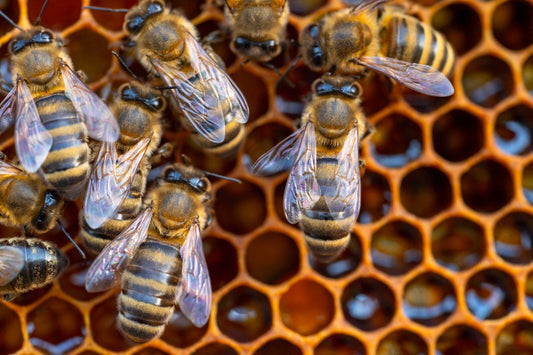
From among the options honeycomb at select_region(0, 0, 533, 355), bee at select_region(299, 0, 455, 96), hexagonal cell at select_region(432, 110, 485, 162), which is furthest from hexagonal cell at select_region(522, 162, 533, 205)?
bee at select_region(299, 0, 455, 96)

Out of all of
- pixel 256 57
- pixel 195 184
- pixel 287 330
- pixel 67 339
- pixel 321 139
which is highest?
pixel 256 57

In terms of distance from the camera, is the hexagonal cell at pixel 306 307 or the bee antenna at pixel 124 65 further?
the hexagonal cell at pixel 306 307

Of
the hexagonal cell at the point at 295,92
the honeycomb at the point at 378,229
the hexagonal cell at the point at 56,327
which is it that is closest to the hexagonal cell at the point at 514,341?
the honeycomb at the point at 378,229

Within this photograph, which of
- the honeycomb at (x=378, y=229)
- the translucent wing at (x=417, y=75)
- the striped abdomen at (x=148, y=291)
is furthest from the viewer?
the honeycomb at (x=378, y=229)

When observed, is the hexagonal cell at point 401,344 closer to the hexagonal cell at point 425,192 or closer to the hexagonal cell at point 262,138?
the hexagonal cell at point 425,192

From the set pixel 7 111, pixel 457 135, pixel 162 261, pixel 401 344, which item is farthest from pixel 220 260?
pixel 457 135

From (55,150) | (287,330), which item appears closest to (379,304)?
(287,330)

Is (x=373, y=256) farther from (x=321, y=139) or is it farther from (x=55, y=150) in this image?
(x=55, y=150)
